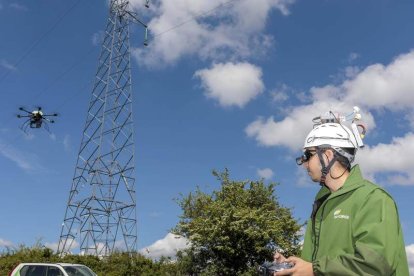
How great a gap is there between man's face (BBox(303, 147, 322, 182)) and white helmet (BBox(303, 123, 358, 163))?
1.6 inches

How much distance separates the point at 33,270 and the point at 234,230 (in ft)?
49.4

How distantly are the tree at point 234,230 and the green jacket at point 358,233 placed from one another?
27.5 metres

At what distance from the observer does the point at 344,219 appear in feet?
8.61

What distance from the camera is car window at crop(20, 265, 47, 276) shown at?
57.7 feet

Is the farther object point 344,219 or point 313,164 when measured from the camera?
point 313,164

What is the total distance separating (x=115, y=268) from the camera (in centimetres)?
3138

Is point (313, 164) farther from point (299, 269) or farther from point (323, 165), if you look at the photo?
point (299, 269)

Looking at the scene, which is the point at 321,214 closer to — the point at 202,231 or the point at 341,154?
the point at 341,154

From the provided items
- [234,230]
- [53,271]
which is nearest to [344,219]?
[53,271]

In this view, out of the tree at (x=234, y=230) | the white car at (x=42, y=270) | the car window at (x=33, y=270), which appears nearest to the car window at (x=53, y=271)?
the white car at (x=42, y=270)

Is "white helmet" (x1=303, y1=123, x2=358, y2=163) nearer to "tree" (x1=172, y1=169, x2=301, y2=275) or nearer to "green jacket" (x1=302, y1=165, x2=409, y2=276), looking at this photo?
"green jacket" (x1=302, y1=165, x2=409, y2=276)

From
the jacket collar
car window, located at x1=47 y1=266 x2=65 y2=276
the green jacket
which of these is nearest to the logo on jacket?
the green jacket

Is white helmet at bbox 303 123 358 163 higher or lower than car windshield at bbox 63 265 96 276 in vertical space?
lower

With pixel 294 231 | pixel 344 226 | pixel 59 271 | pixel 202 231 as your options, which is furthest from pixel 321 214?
pixel 294 231
